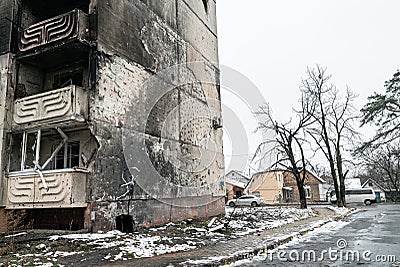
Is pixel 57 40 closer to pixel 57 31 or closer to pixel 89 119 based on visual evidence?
pixel 57 31

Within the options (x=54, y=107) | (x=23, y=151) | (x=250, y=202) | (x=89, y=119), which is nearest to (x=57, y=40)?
(x=54, y=107)

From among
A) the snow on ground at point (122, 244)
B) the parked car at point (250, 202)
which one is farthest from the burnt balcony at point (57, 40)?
the parked car at point (250, 202)

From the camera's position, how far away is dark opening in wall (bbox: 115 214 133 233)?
11.1m

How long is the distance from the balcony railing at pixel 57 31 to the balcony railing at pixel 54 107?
6.08 feet

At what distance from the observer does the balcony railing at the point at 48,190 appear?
10.1m

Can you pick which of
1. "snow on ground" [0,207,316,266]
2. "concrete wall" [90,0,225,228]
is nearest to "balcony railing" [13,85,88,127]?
"concrete wall" [90,0,225,228]

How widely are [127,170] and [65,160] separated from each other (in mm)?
A: 2590

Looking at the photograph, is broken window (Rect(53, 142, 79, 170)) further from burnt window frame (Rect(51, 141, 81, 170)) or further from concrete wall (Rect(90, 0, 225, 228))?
concrete wall (Rect(90, 0, 225, 228))

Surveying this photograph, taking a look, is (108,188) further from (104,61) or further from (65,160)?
(104,61)

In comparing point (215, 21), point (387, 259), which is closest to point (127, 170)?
point (387, 259)

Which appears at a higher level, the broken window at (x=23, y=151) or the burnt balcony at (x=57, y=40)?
the burnt balcony at (x=57, y=40)

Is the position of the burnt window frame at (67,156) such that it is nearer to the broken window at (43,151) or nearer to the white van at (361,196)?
the broken window at (43,151)

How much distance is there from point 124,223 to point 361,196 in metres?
37.4

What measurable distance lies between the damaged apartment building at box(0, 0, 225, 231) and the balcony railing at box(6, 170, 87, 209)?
34 millimetres
